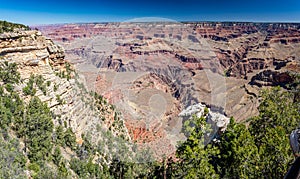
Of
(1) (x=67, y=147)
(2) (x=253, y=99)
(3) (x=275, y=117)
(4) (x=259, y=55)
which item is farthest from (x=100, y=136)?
(4) (x=259, y=55)

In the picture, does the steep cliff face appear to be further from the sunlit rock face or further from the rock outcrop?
the sunlit rock face

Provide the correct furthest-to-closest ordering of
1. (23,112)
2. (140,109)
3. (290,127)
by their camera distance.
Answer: (140,109) < (23,112) < (290,127)

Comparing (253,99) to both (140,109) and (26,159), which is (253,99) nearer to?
(140,109)

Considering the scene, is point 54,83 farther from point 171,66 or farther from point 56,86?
point 171,66

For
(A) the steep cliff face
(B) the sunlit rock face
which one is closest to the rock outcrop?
(A) the steep cliff face

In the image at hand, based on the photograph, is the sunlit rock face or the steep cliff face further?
the sunlit rock face

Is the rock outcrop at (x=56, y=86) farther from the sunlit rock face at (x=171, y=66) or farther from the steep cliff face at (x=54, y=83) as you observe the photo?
the sunlit rock face at (x=171, y=66)

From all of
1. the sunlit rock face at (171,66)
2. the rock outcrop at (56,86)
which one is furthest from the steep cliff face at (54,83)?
the sunlit rock face at (171,66)

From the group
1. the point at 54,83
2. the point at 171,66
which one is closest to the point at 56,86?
the point at 54,83
